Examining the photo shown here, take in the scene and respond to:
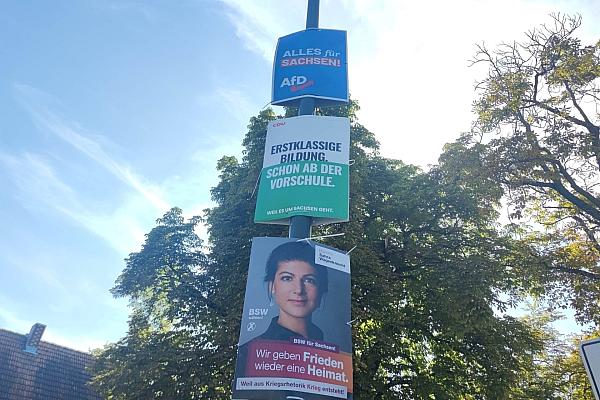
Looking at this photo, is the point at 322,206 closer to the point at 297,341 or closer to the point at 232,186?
the point at 297,341

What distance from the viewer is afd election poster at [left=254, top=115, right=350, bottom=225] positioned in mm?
7570

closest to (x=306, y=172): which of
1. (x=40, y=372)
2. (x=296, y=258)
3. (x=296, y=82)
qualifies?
(x=296, y=258)

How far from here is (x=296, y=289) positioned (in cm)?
693

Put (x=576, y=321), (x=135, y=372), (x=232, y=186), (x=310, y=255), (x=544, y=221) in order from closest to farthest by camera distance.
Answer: (x=310, y=255), (x=576, y=321), (x=135, y=372), (x=544, y=221), (x=232, y=186)

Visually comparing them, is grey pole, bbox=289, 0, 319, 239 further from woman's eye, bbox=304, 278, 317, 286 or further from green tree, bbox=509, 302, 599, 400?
green tree, bbox=509, 302, 599, 400

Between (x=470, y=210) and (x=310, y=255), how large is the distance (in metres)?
11.3

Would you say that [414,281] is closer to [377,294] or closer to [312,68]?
[377,294]

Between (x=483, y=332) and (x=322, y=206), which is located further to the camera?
(x=483, y=332)

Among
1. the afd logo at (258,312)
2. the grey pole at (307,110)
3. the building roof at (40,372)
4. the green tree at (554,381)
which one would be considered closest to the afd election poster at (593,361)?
the afd logo at (258,312)

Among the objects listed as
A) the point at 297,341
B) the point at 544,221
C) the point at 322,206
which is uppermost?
the point at 544,221

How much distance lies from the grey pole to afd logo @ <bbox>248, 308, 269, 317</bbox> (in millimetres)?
1201

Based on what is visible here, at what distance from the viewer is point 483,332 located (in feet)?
53.0

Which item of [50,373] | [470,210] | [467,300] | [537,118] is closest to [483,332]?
[467,300]

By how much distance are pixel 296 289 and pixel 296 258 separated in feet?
1.42
